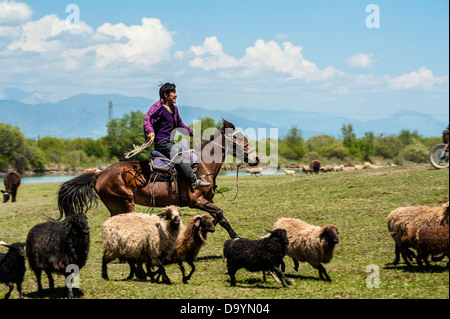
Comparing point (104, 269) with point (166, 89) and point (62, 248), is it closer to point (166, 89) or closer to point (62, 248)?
point (62, 248)

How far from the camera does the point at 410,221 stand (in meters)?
11.2

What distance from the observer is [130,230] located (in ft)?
32.4

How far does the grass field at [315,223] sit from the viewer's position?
29.1 feet

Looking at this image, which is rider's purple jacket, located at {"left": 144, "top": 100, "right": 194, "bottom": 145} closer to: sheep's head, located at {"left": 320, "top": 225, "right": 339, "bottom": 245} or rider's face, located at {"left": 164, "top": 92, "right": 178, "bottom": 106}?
rider's face, located at {"left": 164, "top": 92, "right": 178, "bottom": 106}

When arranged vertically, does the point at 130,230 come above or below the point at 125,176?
below

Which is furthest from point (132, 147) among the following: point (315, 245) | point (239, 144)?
point (315, 245)

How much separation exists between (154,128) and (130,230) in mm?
3794

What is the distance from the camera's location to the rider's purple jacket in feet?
41.6

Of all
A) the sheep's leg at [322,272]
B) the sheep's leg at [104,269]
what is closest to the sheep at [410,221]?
the sheep's leg at [322,272]

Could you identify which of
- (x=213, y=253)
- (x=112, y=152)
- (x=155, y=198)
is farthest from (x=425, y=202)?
(x=112, y=152)

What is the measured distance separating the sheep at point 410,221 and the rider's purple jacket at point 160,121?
5.86m

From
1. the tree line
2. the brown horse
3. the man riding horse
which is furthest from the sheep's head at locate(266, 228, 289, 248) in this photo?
the tree line
